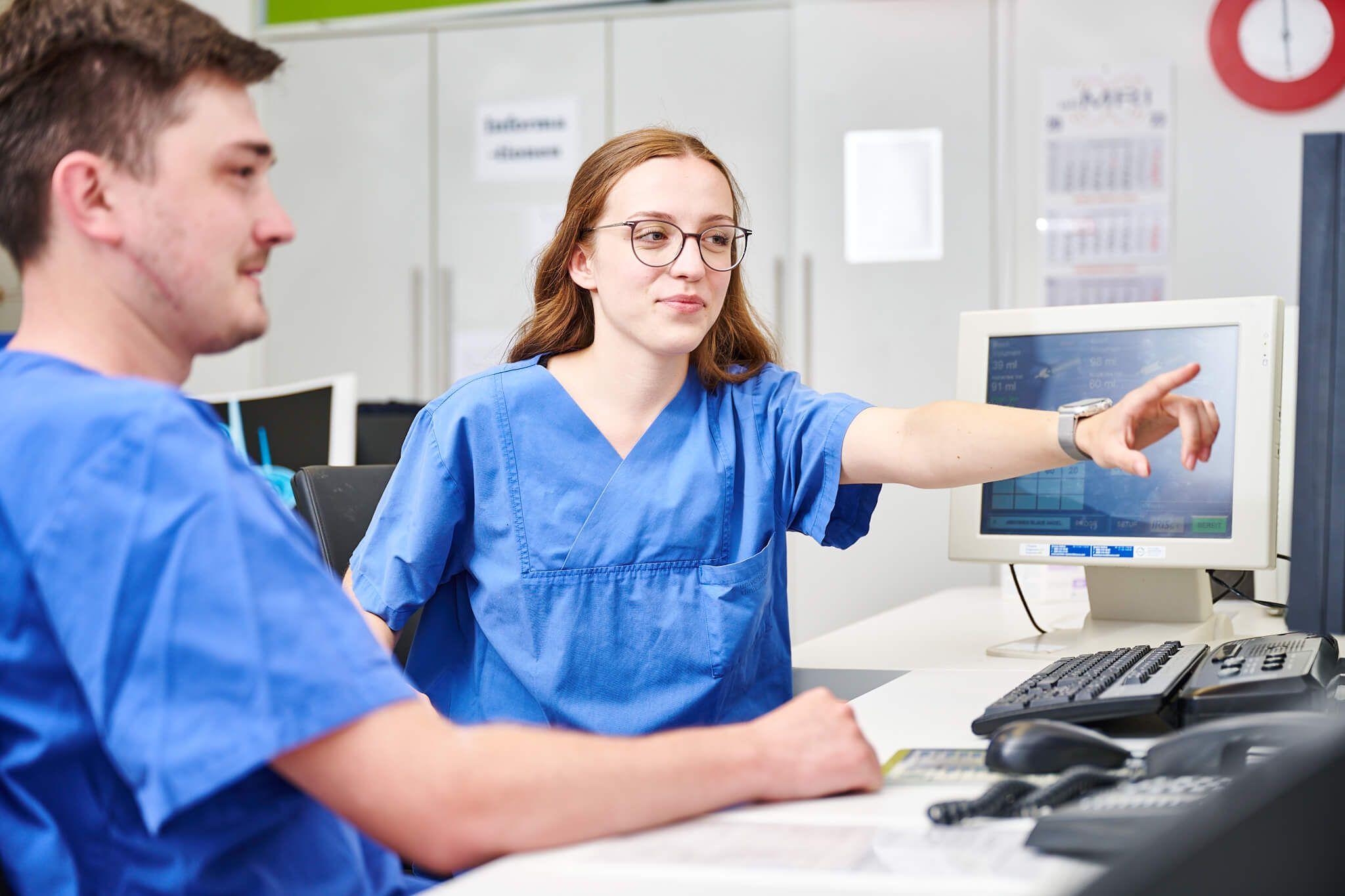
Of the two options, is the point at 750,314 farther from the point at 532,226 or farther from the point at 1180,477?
the point at 532,226

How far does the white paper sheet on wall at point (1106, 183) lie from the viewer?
9.61 feet

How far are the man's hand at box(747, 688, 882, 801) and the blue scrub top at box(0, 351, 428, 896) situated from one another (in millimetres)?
236

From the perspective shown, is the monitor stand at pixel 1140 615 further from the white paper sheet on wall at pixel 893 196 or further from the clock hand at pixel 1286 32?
the clock hand at pixel 1286 32

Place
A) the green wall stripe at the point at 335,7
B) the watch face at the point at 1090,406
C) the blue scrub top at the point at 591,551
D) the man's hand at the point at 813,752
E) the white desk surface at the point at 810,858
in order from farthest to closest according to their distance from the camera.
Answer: the green wall stripe at the point at 335,7
the blue scrub top at the point at 591,551
the watch face at the point at 1090,406
the man's hand at the point at 813,752
the white desk surface at the point at 810,858

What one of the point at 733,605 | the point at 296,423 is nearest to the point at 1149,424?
the point at 733,605

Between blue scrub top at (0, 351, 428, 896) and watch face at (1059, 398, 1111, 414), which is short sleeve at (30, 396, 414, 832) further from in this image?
watch face at (1059, 398, 1111, 414)

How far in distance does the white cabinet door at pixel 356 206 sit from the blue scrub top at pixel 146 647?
9.34 feet

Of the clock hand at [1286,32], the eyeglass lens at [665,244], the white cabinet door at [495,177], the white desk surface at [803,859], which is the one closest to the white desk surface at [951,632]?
the eyeglass lens at [665,244]

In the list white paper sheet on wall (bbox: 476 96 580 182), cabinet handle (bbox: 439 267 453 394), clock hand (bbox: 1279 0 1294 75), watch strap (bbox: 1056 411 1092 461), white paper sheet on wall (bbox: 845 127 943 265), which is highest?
clock hand (bbox: 1279 0 1294 75)

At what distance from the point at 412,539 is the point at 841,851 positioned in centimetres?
77

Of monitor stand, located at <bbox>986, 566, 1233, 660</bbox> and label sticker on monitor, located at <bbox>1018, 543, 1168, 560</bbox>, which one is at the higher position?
label sticker on monitor, located at <bbox>1018, 543, 1168, 560</bbox>

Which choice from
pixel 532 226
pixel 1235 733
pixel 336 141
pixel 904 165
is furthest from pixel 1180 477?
pixel 336 141

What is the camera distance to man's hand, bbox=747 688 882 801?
774 mm

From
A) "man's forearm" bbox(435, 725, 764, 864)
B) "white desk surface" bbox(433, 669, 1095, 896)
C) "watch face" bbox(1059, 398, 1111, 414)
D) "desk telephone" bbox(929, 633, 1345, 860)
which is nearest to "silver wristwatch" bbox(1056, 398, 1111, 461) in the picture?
"watch face" bbox(1059, 398, 1111, 414)
